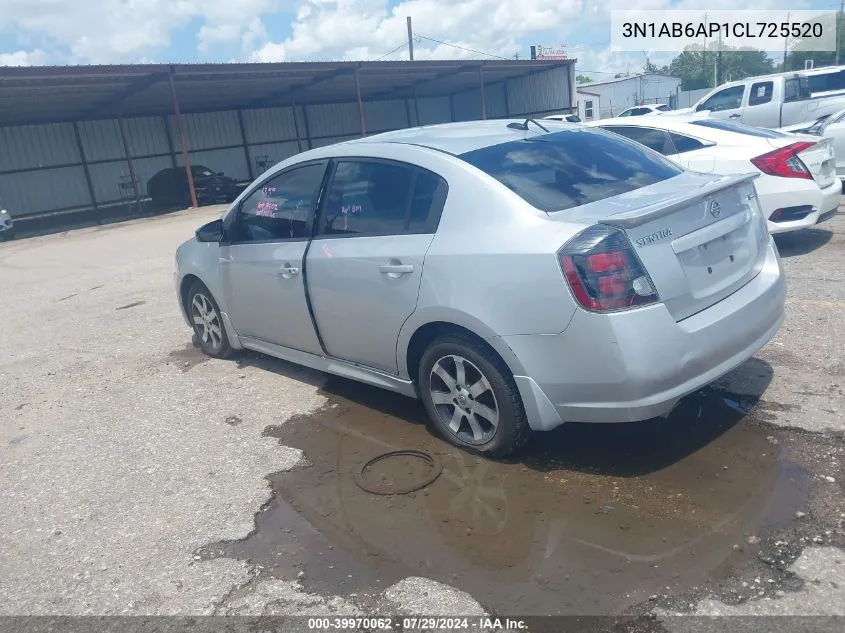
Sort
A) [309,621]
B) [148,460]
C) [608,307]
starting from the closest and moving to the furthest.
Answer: [309,621] < [608,307] < [148,460]

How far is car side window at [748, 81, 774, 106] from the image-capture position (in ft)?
54.1

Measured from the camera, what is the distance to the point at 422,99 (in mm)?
39844

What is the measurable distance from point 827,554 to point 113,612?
286 cm

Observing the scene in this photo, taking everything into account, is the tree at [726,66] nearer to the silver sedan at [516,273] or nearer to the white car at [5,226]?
the white car at [5,226]

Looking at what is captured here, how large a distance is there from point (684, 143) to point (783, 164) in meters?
1.01

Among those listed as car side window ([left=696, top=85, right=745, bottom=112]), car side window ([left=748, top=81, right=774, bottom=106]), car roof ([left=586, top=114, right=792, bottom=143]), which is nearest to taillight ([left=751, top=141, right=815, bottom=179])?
car roof ([left=586, top=114, right=792, bottom=143])

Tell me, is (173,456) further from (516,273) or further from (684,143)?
(684,143)

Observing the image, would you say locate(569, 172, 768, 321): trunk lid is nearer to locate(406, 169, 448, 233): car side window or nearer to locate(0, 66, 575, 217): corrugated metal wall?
locate(406, 169, 448, 233): car side window

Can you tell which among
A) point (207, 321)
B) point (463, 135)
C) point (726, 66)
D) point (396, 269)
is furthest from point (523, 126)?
point (726, 66)

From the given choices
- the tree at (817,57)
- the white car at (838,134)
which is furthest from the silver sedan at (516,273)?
the tree at (817,57)

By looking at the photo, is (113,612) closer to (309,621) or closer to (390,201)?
(309,621)

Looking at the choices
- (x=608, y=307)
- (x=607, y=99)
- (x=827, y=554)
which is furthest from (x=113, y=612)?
(x=607, y=99)

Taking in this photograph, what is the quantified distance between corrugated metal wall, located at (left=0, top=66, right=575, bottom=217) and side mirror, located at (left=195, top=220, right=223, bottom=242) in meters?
25.8

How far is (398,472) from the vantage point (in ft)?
Answer: 12.8
